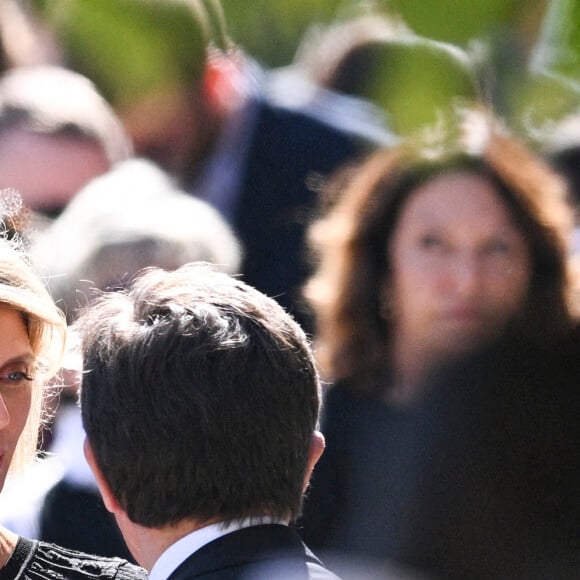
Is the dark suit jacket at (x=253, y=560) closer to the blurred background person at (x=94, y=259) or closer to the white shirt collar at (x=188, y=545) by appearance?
the white shirt collar at (x=188, y=545)

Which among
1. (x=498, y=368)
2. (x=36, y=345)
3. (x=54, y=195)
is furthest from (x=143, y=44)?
(x=54, y=195)

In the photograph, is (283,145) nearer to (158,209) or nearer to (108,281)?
(158,209)

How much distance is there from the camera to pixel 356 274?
106 inches

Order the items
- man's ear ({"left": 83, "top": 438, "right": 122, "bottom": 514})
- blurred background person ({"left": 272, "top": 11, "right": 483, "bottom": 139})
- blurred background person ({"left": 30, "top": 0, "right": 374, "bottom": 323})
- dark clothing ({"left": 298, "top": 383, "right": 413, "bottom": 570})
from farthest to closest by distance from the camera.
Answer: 1. blurred background person ({"left": 30, "top": 0, "right": 374, "bottom": 323})
2. dark clothing ({"left": 298, "top": 383, "right": 413, "bottom": 570})
3. man's ear ({"left": 83, "top": 438, "right": 122, "bottom": 514})
4. blurred background person ({"left": 272, "top": 11, "right": 483, "bottom": 139})

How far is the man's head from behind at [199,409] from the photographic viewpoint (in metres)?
1.30

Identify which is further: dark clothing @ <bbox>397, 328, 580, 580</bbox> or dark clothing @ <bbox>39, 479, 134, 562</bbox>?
dark clothing @ <bbox>39, 479, 134, 562</bbox>

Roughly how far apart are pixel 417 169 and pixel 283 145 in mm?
507

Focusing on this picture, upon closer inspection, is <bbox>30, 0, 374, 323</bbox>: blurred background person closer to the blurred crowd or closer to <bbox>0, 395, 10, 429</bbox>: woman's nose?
the blurred crowd

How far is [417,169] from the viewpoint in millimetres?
2492

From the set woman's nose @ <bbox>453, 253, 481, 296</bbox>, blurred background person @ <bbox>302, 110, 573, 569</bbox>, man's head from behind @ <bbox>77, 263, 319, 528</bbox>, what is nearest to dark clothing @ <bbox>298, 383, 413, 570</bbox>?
blurred background person @ <bbox>302, 110, 573, 569</bbox>

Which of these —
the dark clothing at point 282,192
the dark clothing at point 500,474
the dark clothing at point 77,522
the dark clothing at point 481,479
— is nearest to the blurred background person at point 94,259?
the dark clothing at point 77,522

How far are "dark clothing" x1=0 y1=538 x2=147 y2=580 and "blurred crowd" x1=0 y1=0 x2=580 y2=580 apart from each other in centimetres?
25

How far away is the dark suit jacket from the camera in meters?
1.22

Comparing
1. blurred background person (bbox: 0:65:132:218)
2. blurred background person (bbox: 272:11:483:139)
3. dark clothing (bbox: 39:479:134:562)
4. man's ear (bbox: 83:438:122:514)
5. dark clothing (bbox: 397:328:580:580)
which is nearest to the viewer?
blurred background person (bbox: 272:11:483:139)
